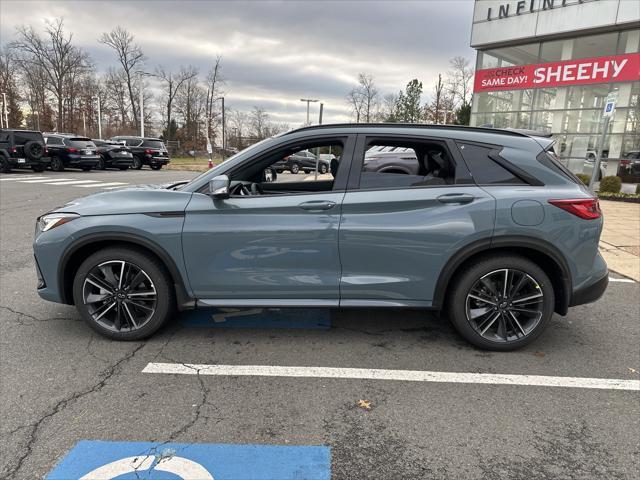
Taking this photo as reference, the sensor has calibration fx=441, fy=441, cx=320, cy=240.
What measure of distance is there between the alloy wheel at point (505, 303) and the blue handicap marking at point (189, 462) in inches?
70.1

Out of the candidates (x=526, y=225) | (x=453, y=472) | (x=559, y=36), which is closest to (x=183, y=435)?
(x=453, y=472)

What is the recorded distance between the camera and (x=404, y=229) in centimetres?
336

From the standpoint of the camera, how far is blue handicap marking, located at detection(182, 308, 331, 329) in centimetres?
405

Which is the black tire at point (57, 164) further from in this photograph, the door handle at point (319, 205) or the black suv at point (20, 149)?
the door handle at point (319, 205)

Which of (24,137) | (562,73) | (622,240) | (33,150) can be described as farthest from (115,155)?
(622,240)

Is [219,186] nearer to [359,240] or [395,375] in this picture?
[359,240]

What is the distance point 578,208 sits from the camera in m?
3.36

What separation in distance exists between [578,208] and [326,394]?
234cm

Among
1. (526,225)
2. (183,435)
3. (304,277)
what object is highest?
(526,225)

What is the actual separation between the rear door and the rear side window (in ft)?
0.21

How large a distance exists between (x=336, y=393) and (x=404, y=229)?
1.30m

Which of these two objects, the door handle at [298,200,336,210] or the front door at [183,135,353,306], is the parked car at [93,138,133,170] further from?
the door handle at [298,200,336,210]

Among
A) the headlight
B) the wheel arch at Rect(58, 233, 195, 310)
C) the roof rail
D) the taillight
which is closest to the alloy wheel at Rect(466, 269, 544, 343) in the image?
the taillight

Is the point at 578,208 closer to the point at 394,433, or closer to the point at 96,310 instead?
the point at 394,433
